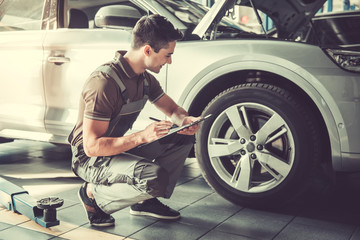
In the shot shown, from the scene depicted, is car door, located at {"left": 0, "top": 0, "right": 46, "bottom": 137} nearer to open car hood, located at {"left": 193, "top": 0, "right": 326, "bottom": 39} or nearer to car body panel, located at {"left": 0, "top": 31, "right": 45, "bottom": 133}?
car body panel, located at {"left": 0, "top": 31, "right": 45, "bottom": 133}

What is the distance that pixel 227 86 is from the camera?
310 centimetres

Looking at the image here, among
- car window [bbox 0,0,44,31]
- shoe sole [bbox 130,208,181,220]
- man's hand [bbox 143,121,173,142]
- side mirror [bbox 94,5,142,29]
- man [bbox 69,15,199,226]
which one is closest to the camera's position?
man's hand [bbox 143,121,173,142]

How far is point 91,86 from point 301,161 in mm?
1312

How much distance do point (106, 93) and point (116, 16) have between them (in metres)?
1.00

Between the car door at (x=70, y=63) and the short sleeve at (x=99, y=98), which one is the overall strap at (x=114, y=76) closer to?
the short sleeve at (x=99, y=98)

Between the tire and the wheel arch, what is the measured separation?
10 centimetres

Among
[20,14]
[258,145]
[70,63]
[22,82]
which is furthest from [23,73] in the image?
[258,145]

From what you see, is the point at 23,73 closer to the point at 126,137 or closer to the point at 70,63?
the point at 70,63

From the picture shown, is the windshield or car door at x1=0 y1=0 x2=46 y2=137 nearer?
the windshield

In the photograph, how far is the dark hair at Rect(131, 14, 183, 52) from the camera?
240 cm

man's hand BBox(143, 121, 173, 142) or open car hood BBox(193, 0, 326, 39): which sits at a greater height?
open car hood BBox(193, 0, 326, 39)

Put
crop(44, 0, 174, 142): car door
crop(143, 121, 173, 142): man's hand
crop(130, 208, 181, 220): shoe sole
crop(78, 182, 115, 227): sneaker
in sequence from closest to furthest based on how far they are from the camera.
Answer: crop(143, 121, 173, 142): man's hand, crop(78, 182, 115, 227): sneaker, crop(130, 208, 181, 220): shoe sole, crop(44, 0, 174, 142): car door

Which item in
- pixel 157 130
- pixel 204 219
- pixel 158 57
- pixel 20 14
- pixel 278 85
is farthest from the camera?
pixel 20 14

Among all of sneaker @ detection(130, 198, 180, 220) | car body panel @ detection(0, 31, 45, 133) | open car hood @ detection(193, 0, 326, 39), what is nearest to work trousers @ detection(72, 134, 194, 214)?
sneaker @ detection(130, 198, 180, 220)
